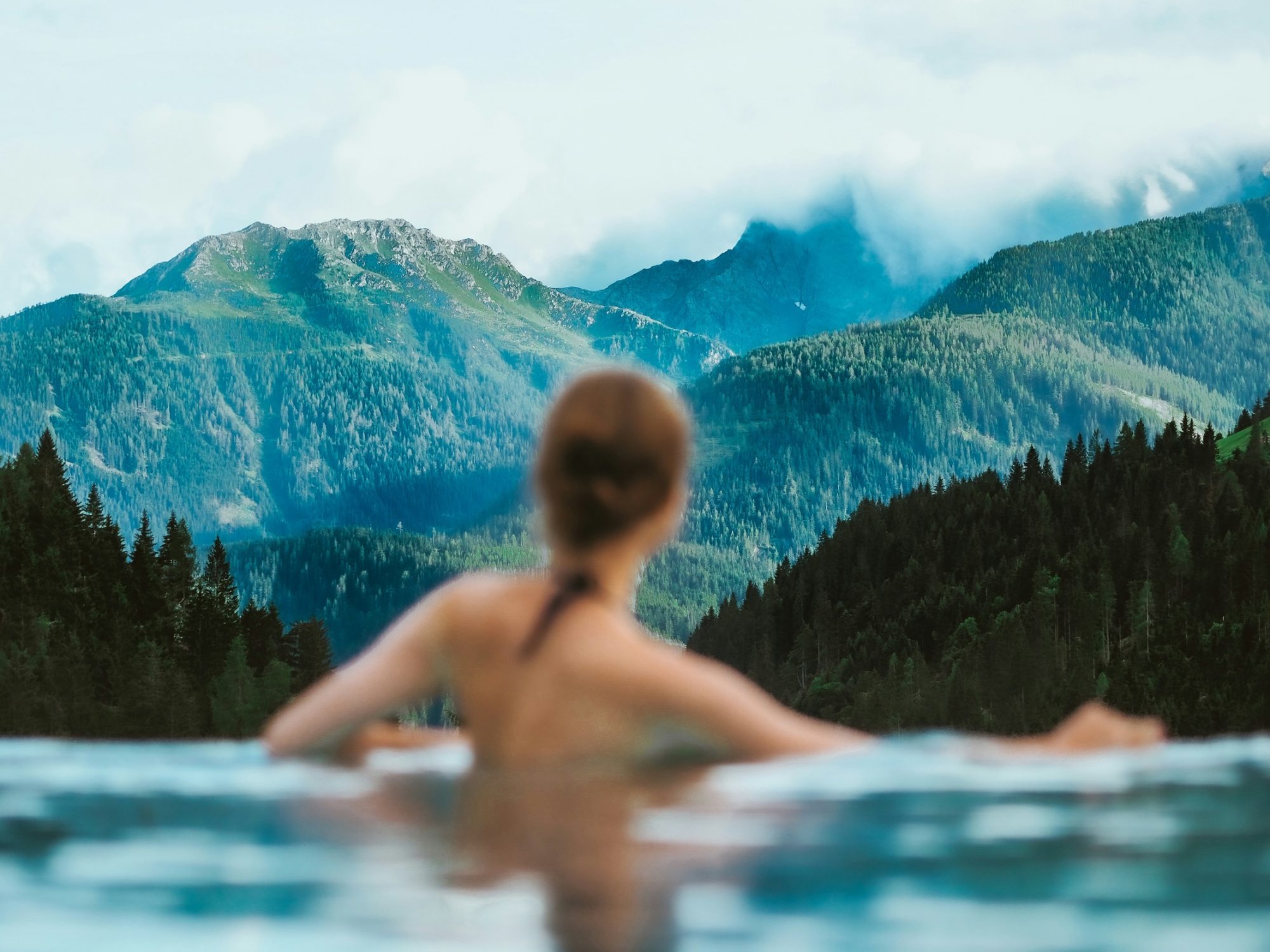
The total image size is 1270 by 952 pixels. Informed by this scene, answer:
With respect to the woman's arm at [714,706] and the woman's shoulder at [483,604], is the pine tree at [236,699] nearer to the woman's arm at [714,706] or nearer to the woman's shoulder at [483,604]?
the woman's shoulder at [483,604]

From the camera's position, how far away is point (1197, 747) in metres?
6.16

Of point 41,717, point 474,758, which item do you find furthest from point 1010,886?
point 41,717

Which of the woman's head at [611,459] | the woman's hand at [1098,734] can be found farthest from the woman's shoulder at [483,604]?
the woman's hand at [1098,734]

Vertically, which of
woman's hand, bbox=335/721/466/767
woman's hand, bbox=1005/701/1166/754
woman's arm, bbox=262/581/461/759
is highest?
woman's arm, bbox=262/581/461/759

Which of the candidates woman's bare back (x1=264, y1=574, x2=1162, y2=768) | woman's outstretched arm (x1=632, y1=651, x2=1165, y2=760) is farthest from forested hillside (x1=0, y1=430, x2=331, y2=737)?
A: woman's outstretched arm (x1=632, y1=651, x2=1165, y2=760)

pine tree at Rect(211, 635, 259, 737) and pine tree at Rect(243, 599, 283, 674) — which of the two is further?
pine tree at Rect(243, 599, 283, 674)

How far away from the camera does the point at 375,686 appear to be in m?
4.64

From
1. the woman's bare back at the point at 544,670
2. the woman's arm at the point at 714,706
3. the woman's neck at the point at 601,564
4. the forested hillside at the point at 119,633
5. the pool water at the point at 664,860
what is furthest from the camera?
the forested hillside at the point at 119,633

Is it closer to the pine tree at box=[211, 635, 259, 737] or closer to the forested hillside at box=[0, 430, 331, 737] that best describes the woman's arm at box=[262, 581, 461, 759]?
the forested hillside at box=[0, 430, 331, 737]

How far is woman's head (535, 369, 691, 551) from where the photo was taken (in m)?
4.42

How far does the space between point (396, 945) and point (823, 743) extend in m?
1.25

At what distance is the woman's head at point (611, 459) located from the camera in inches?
174

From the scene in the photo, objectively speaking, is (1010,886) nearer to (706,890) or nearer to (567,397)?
(706,890)

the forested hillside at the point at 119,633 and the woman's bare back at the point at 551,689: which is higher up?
the forested hillside at the point at 119,633
